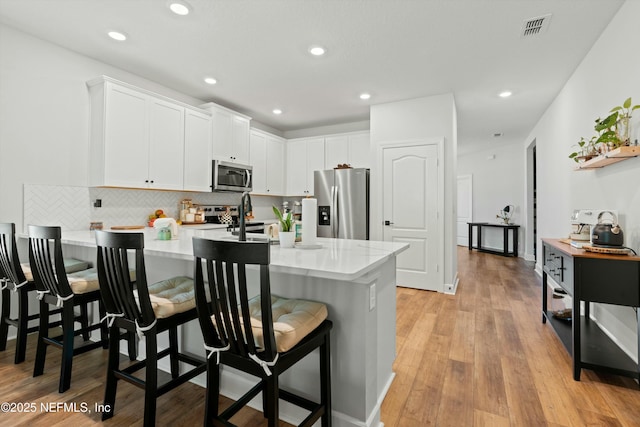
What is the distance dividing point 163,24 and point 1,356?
291 centimetres

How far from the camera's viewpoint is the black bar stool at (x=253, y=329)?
3.58 feet

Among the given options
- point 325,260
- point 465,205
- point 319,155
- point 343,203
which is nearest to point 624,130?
point 325,260

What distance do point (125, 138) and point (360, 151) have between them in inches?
Answer: 130

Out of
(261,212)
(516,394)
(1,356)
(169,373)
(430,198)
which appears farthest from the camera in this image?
(261,212)

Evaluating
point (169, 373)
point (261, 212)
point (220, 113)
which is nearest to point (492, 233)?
point (261, 212)

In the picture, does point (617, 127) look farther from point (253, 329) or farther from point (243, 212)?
point (253, 329)

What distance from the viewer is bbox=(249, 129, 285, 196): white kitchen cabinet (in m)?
5.14

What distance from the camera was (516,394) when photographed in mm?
1869

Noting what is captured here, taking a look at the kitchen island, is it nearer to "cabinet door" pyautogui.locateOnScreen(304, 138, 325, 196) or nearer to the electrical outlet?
the electrical outlet

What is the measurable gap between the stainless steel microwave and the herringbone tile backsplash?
1.42ft

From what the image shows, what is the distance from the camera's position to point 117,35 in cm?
279

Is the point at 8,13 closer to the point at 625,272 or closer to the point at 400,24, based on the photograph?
the point at 400,24

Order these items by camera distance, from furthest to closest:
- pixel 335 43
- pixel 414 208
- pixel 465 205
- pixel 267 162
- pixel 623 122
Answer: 1. pixel 465 205
2. pixel 267 162
3. pixel 414 208
4. pixel 335 43
5. pixel 623 122

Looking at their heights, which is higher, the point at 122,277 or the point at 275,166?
the point at 275,166
